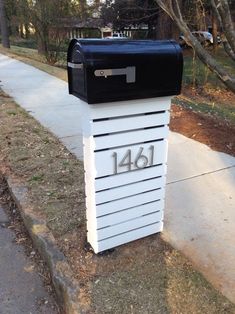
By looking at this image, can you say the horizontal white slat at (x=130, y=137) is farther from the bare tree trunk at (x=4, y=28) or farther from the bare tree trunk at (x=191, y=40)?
the bare tree trunk at (x=4, y=28)

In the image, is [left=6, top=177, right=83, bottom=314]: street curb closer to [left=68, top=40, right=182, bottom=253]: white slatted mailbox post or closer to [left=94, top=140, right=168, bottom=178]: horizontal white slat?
[left=68, top=40, right=182, bottom=253]: white slatted mailbox post

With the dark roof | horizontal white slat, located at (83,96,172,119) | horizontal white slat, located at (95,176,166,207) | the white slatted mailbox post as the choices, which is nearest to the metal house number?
the white slatted mailbox post

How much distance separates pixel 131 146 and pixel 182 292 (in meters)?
0.92

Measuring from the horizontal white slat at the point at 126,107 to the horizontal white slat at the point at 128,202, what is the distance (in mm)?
580

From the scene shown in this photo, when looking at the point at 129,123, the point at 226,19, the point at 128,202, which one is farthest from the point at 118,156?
the point at 226,19

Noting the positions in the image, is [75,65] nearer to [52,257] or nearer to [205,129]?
[52,257]

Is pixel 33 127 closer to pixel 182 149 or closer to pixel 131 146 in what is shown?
pixel 182 149

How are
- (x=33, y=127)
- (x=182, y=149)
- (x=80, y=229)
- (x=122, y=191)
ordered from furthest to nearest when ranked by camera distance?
1. (x=33, y=127)
2. (x=182, y=149)
3. (x=80, y=229)
4. (x=122, y=191)

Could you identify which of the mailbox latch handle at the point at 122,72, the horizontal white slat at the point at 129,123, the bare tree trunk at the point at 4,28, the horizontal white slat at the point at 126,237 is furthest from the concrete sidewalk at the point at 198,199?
the bare tree trunk at the point at 4,28

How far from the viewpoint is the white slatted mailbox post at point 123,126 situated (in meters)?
1.98

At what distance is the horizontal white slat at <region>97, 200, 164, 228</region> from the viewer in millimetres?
2357

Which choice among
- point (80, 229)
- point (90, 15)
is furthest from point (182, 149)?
point (90, 15)

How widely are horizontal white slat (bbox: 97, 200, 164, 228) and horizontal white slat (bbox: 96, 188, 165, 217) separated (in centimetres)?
3

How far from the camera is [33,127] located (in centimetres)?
521
